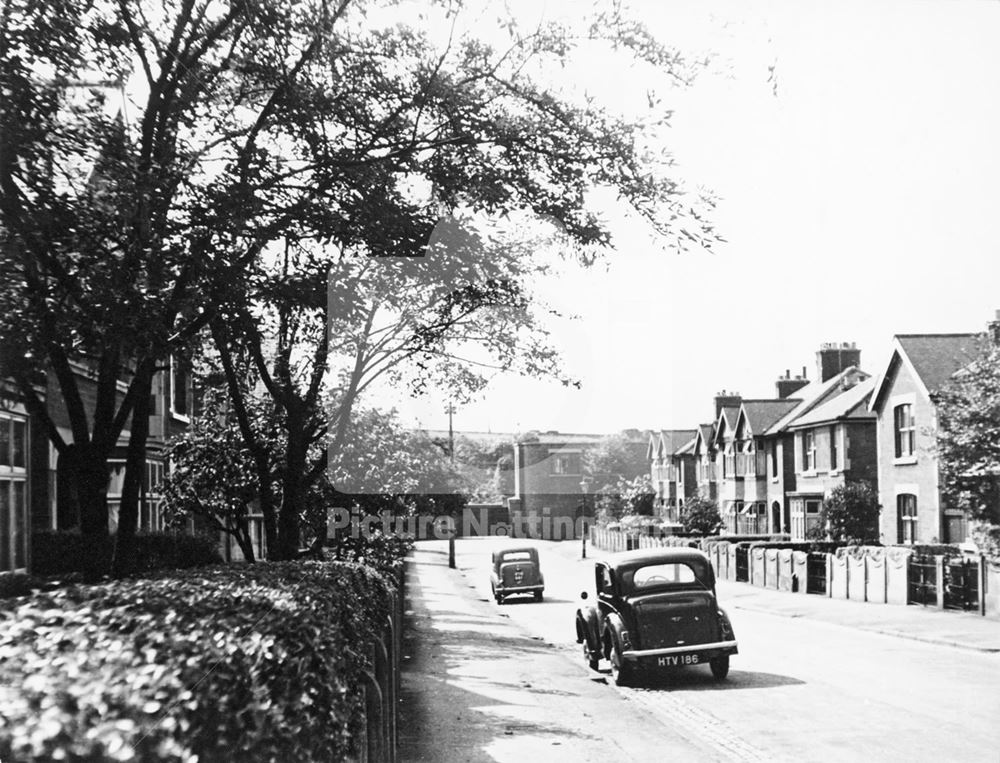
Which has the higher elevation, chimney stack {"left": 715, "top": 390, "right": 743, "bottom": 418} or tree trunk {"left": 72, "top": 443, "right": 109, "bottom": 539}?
chimney stack {"left": 715, "top": 390, "right": 743, "bottom": 418}

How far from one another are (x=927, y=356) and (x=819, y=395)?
55.4 feet

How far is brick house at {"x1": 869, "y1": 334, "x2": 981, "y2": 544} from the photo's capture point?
37125 millimetres

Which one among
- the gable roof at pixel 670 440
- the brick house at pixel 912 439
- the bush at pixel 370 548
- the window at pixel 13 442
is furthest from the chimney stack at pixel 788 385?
the window at pixel 13 442

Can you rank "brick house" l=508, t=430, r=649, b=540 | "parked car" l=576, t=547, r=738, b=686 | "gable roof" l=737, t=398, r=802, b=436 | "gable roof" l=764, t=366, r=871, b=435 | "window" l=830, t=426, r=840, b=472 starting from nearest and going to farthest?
"parked car" l=576, t=547, r=738, b=686, "window" l=830, t=426, r=840, b=472, "gable roof" l=764, t=366, r=871, b=435, "gable roof" l=737, t=398, r=802, b=436, "brick house" l=508, t=430, r=649, b=540

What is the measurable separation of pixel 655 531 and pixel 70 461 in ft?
187

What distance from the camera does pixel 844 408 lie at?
48500mm

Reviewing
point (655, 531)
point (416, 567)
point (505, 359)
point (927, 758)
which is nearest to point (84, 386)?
point (505, 359)

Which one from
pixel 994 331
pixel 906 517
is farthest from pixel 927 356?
pixel 994 331

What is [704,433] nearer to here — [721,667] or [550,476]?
[550,476]

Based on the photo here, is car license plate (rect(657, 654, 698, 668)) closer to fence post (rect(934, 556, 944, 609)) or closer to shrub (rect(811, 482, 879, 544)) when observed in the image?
fence post (rect(934, 556, 944, 609))

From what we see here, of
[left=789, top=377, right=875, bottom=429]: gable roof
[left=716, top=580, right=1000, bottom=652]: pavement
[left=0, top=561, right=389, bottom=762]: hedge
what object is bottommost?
[left=716, top=580, right=1000, bottom=652]: pavement

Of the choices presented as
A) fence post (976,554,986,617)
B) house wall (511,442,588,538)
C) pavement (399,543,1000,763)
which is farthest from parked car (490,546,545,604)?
house wall (511,442,588,538)

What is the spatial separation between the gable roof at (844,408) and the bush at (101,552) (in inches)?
1341

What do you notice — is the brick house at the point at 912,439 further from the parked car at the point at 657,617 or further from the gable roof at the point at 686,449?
the gable roof at the point at 686,449
